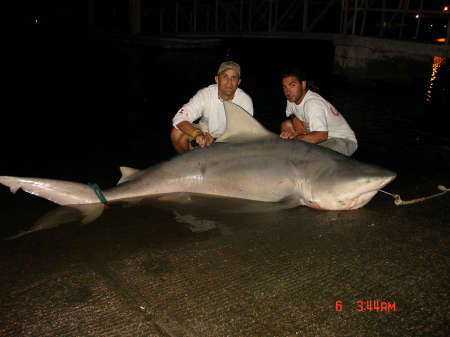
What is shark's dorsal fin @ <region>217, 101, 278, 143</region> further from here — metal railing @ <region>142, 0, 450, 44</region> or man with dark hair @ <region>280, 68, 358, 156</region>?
metal railing @ <region>142, 0, 450, 44</region>

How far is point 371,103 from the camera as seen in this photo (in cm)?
1196

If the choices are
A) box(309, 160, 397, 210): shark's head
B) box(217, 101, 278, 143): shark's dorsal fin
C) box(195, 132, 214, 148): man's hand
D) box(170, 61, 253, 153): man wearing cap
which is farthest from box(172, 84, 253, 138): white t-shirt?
box(309, 160, 397, 210): shark's head

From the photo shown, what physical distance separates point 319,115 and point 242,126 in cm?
109

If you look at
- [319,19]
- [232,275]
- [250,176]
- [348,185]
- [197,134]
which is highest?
[319,19]

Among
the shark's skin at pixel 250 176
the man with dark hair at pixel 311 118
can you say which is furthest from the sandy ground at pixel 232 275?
the man with dark hair at pixel 311 118

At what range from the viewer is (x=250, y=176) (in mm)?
4664

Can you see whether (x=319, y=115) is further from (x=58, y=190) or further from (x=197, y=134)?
(x=58, y=190)

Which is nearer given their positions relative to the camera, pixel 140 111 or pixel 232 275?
pixel 232 275

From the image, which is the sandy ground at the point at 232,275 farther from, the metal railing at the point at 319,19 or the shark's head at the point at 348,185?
the metal railing at the point at 319,19

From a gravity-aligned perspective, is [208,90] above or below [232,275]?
above

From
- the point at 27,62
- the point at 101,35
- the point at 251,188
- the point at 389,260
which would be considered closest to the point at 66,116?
the point at 251,188

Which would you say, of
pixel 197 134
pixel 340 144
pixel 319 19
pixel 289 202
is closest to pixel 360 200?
pixel 289 202
